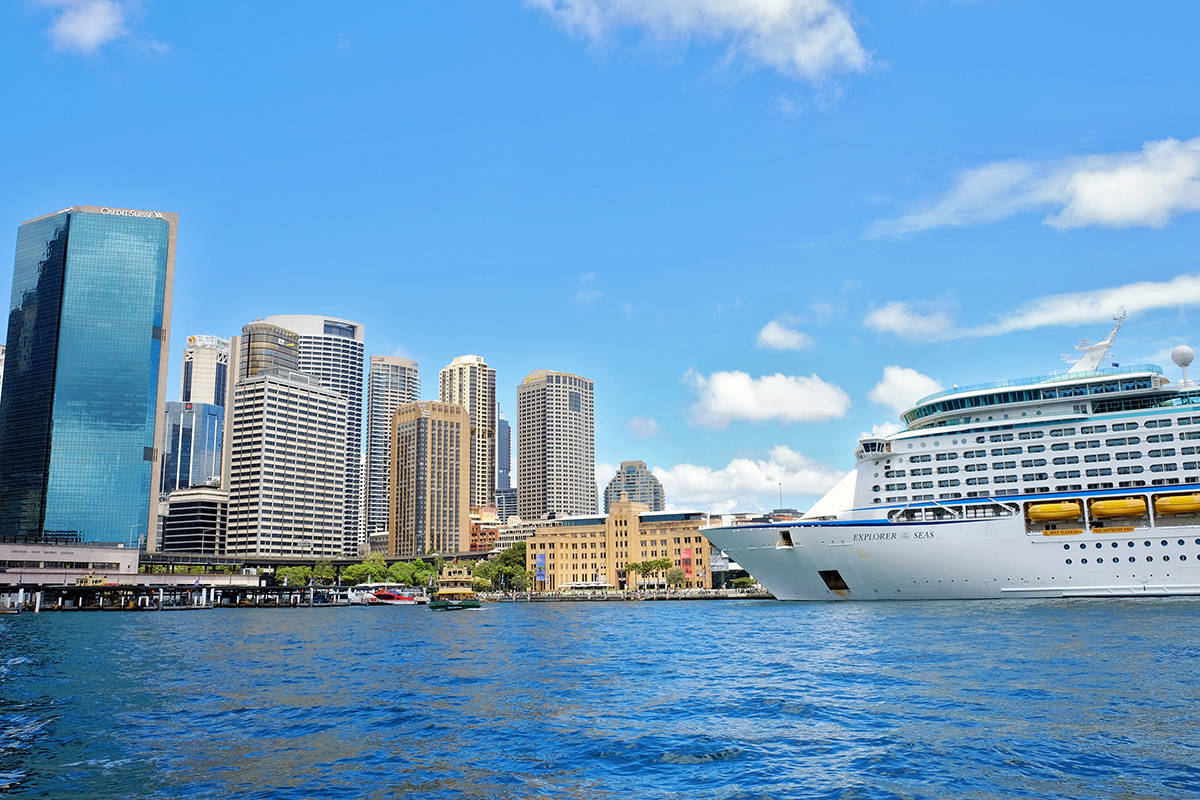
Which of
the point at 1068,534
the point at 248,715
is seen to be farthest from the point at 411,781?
the point at 1068,534

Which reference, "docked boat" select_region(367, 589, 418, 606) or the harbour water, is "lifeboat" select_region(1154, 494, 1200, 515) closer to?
the harbour water

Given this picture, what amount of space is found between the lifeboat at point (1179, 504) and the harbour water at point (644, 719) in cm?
2351

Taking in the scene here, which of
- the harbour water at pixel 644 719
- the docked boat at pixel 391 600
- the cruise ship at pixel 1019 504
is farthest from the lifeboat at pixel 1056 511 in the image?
the docked boat at pixel 391 600

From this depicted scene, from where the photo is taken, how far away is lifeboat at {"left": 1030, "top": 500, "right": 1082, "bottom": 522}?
79188 mm

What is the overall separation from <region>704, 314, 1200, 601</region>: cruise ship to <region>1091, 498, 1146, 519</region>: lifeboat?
0.42ft

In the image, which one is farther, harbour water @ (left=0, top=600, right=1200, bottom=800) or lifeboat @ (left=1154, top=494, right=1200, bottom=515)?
lifeboat @ (left=1154, top=494, right=1200, bottom=515)

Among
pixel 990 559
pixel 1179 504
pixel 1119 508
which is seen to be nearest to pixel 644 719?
pixel 990 559

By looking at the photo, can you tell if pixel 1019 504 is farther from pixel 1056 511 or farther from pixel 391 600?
pixel 391 600

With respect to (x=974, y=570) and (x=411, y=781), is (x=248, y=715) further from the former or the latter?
(x=974, y=570)

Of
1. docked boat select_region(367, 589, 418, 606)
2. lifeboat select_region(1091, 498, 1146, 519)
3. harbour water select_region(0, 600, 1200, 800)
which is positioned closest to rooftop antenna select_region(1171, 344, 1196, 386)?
lifeboat select_region(1091, 498, 1146, 519)

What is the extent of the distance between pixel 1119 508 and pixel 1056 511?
528 centimetres

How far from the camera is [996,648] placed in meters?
45.2

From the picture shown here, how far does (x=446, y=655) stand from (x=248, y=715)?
24.3 meters

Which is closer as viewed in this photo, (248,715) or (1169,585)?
(248,715)
